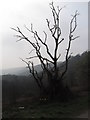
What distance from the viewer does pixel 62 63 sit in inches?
480

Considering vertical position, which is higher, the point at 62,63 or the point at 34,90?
the point at 62,63

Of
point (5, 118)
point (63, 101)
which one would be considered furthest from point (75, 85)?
point (5, 118)

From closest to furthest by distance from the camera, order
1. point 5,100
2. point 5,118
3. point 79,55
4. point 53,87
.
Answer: point 5,118 < point 5,100 < point 53,87 < point 79,55

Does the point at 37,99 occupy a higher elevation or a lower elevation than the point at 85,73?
lower

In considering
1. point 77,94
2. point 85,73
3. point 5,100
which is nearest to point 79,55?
point 85,73

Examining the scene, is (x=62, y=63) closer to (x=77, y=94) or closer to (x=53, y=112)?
(x=77, y=94)

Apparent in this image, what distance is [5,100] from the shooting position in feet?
35.7

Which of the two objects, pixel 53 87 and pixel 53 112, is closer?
pixel 53 112

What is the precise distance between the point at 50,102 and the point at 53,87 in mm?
839

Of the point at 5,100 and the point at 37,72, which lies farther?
the point at 37,72

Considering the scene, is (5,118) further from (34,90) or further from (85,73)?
(85,73)

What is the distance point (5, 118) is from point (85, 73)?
5373 mm

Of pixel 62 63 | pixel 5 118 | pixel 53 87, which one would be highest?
pixel 62 63

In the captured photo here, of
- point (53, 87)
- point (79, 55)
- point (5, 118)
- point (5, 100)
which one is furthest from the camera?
point (79, 55)
